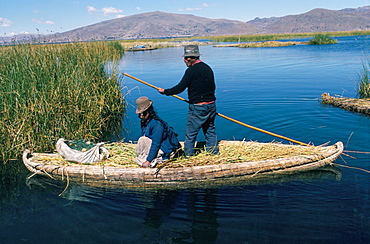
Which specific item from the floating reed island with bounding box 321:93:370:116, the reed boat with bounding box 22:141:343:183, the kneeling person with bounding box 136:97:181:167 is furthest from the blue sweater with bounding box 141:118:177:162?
the floating reed island with bounding box 321:93:370:116

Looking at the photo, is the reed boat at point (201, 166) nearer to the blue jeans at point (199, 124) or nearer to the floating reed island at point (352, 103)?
the blue jeans at point (199, 124)

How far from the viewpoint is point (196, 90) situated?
15.1ft

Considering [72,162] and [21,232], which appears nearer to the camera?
[21,232]

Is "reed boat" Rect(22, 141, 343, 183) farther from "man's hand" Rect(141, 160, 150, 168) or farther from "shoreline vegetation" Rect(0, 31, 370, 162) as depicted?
"shoreline vegetation" Rect(0, 31, 370, 162)

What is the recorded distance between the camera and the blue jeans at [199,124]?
15.4ft

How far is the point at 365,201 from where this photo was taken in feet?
13.0

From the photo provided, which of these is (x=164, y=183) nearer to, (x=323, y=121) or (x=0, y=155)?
(x=0, y=155)

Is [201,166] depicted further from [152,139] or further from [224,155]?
[152,139]

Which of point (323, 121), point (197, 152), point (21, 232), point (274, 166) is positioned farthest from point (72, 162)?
point (323, 121)

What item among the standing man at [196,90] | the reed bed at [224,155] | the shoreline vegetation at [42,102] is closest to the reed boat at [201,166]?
the reed bed at [224,155]

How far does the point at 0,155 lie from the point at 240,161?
4.59m

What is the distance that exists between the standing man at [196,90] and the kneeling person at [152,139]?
0.36 meters

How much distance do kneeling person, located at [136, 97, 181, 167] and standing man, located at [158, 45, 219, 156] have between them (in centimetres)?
36

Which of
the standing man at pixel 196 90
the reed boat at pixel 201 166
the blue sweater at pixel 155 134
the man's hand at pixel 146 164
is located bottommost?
the reed boat at pixel 201 166
